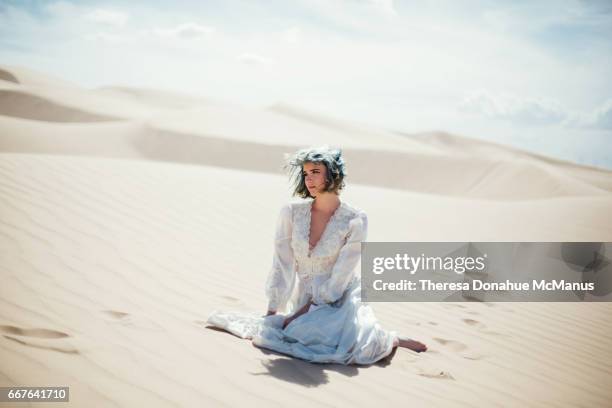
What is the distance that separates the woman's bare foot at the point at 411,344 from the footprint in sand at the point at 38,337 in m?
2.01

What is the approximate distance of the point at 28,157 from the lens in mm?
6504

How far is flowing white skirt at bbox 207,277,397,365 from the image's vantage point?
3006 mm

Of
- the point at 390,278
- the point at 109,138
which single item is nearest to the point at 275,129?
the point at 109,138

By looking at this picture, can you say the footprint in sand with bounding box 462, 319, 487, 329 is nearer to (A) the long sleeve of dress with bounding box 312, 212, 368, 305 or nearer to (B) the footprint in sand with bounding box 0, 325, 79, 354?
(A) the long sleeve of dress with bounding box 312, 212, 368, 305

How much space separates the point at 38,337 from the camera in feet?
8.54

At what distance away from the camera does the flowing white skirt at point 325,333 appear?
301 centimetres

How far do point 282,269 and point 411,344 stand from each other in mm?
1013

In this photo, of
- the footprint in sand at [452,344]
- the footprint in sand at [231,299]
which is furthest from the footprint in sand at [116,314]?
the footprint in sand at [452,344]

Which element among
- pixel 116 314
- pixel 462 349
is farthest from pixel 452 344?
pixel 116 314

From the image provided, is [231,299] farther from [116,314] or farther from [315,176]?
[315,176]

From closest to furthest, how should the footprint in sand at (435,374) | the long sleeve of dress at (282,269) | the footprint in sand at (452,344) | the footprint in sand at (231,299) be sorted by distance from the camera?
the footprint in sand at (435,374)
the long sleeve of dress at (282,269)
the footprint in sand at (452,344)
the footprint in sand at (231,299)

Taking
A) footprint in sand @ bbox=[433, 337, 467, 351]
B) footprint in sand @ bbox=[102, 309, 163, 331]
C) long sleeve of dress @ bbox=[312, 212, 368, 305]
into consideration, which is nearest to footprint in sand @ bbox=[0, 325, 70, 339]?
footprint in sand @ bbox=[102, 309, 163, 331]

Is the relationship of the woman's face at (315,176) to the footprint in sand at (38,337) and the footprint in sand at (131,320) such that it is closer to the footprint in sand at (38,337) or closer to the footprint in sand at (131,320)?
the footprint in sand at (131,320)

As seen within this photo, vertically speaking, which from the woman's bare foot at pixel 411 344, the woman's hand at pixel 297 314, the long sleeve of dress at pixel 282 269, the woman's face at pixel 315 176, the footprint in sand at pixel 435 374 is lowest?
the footprint in sand at pixel 435 374
